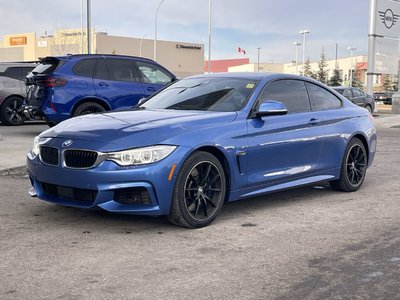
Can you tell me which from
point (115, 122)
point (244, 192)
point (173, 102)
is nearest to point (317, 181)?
point (244, 192)

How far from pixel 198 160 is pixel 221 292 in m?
1.68

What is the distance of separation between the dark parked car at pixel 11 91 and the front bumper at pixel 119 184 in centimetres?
1059

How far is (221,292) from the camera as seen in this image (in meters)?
3.73

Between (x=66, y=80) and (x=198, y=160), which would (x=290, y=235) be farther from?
(x=66, y=80)

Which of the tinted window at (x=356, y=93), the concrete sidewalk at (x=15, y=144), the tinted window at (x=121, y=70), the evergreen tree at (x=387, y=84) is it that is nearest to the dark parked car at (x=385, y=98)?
the tinted window at (x=356, y=93)

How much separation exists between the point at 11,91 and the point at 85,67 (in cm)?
414

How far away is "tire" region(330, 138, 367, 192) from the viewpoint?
7.10m

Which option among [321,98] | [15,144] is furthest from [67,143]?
[15,144]

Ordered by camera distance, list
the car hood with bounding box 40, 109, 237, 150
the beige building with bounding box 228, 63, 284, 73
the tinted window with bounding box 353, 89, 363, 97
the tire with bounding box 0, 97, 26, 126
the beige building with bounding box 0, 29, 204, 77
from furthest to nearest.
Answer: the beige building with bounding box 228, 63, 284, 73 < the beige building with bounding box 0, 29, 204, 77 < the tinted window with bounding box 353, 89, 363, 97 < the tire with bounding box 0, 97, 26, 126 < the car hood with bounding box 40, 109, 237, 150

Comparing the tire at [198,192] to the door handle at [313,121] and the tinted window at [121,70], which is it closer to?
the door handle at [313,121]

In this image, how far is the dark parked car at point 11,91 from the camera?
1485cm

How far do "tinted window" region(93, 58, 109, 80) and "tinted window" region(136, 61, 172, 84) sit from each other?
0.84m

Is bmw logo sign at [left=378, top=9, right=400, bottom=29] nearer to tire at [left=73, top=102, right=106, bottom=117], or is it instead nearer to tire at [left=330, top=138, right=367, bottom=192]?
tire at [left=73, top=102, right=106, bottom=117]

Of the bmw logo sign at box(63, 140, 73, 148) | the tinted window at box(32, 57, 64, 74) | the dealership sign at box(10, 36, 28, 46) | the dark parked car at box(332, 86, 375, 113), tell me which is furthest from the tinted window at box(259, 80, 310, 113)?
the dealership sign at box(10, 36, 28, 46)
